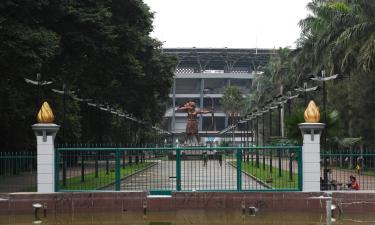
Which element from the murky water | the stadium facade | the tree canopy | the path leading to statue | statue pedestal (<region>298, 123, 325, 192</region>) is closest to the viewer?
the murky water

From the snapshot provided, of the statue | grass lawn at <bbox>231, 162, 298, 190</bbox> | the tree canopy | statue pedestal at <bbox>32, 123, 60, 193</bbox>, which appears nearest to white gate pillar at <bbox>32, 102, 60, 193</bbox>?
statue pedestal at <bbox>32, 123, 60, 193</bbox>

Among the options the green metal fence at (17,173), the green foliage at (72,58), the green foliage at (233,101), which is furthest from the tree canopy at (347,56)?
the green foliage at (233,101)

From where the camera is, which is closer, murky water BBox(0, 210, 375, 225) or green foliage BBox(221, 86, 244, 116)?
murky water BBox(0, 210, 375, 225)

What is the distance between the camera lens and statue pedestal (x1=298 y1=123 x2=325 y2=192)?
1930cm

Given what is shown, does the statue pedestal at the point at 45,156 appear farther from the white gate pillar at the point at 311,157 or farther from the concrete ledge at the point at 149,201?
the white gate pillar at the point at 311,157

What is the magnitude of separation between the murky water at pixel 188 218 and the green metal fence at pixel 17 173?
395 cm

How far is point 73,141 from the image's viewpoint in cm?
4506

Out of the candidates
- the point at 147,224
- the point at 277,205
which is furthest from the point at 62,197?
the point at 277,205

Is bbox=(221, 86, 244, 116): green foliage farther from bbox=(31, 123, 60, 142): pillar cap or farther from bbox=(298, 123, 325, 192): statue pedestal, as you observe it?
bbox=(31, 123, 60, 142): pillar cap

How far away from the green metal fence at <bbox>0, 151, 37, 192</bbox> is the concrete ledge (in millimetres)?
2993

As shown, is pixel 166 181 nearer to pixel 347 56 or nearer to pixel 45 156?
pixel 45 156

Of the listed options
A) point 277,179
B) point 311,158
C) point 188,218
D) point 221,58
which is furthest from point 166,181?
point 221,58

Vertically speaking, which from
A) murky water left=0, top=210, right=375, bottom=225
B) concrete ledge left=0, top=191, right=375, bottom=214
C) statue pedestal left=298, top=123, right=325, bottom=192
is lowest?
murky water left=0, top=210, right=375, bottom=225

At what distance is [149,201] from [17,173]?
22.3 feet
